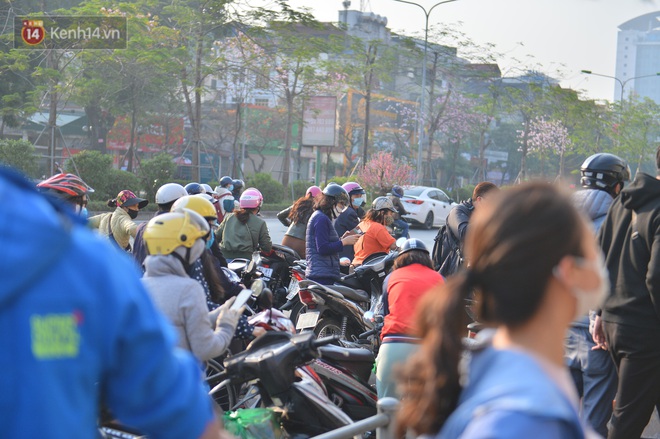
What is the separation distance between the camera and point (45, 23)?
2498 centimetres

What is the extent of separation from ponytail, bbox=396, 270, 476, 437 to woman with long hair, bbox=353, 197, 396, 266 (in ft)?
22.9

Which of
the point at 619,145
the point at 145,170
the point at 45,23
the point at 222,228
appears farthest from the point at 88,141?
the point at 222,228

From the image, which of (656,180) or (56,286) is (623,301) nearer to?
(656,180)

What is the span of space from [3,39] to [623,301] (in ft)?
85.2

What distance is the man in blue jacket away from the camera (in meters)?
1.23

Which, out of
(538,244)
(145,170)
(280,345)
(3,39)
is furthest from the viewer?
(145,170)

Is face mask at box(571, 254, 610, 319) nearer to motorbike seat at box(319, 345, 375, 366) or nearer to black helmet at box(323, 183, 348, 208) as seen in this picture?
motorbike seat at box(319, 345, 375, 366)

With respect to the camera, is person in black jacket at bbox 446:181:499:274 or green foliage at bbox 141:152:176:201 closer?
person in black jacket at bbox 446:181:499:274

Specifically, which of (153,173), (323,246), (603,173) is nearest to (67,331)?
(603,173)

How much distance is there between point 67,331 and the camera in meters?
1.24

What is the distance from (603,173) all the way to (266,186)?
97.4 ft

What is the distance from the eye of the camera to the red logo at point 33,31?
82.4ft

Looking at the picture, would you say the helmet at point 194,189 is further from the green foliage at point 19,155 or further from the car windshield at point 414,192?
the car windshield at point 414,192

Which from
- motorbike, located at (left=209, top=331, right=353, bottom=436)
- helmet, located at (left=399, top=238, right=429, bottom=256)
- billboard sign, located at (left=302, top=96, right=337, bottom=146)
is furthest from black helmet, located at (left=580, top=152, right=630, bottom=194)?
billboard sign, located at (left=302, top=96, right=337, bottom=146)
